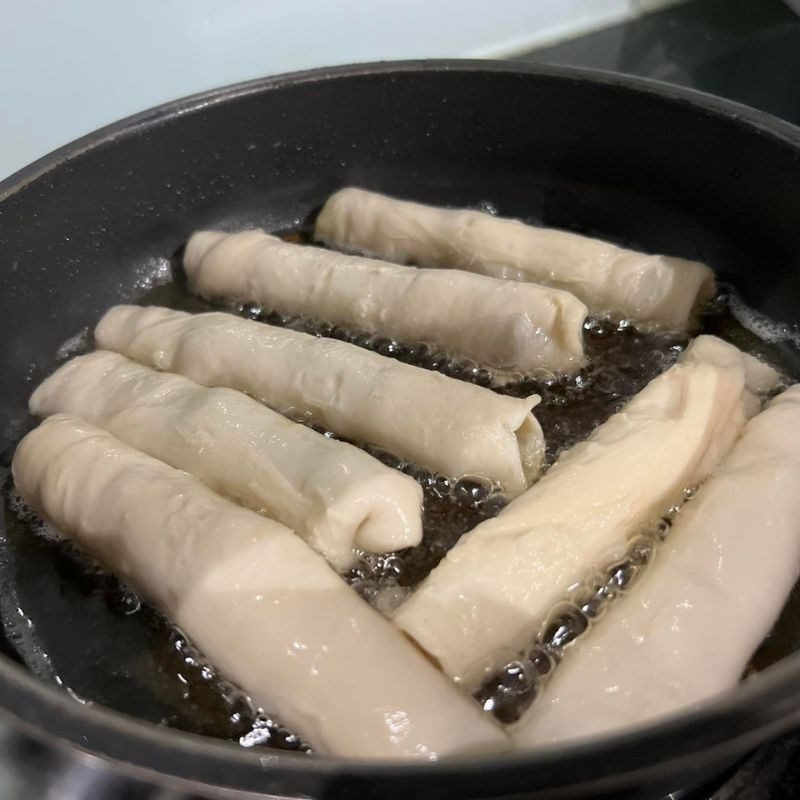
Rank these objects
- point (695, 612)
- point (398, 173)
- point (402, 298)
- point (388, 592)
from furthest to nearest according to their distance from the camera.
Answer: point (398, 173) → point (402, 298) → point (388, 592) → point (695, 612)

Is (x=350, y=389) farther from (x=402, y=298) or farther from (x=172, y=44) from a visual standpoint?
(x=172, y=44)

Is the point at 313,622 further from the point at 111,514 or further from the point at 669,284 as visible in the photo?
the point at 669,284

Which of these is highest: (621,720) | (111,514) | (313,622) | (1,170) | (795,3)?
(1,170)

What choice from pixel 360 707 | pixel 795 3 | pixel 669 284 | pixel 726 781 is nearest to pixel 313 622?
pixel 360 707

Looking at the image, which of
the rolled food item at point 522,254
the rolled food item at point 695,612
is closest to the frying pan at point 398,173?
the rolled food item at point 522,254

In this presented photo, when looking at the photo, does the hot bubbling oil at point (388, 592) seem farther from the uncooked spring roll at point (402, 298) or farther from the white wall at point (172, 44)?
the white wall at point (172, 44)

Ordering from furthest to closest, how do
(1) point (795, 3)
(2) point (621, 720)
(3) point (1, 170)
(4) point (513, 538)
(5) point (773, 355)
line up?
1. (1) point (795, 3)
2. (3) point (1, 170)
3. (5) point (773, 355)
4. (4) point (513, 538)
5. (2) point (621, 720)

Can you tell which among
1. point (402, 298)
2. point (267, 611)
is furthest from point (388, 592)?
point (402, 298)

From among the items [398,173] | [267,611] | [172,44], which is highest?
[172,44]
